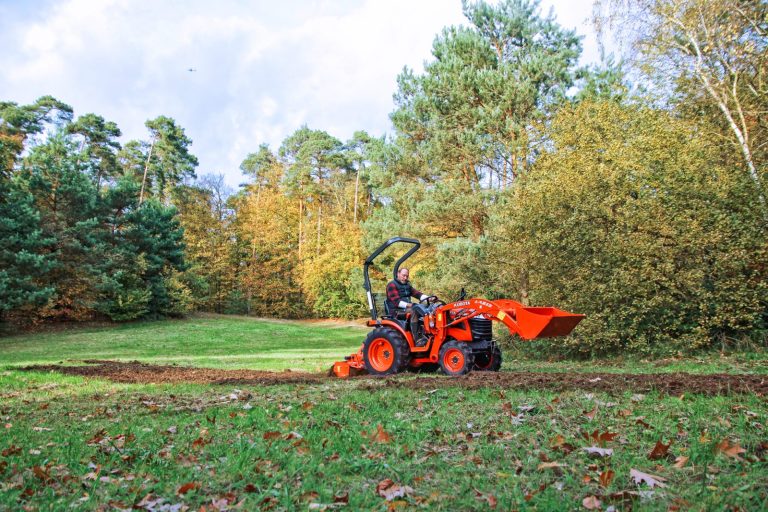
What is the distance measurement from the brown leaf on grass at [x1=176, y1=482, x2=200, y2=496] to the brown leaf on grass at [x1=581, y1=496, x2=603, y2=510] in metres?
2.21

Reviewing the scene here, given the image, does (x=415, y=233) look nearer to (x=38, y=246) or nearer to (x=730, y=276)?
(x=730, y=276)

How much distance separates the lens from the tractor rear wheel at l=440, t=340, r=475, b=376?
8.79 metres

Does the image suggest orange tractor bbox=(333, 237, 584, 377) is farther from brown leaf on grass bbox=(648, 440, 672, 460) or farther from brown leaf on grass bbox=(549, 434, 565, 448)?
brown leaf on grass bbox=(648, 440, 672, 460)

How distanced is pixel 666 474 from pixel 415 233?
1984 centimetres

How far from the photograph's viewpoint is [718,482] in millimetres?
3006

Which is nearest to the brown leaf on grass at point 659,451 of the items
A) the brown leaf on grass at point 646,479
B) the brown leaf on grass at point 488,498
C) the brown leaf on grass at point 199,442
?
the brown leaf on grass at point 646,479

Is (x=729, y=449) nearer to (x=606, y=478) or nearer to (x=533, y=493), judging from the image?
(x=606, y=478)

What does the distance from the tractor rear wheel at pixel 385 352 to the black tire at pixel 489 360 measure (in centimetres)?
126

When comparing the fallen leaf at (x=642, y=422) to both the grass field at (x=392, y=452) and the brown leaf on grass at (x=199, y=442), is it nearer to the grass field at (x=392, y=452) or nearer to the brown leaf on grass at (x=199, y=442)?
the grass field at (x=392, y=452)

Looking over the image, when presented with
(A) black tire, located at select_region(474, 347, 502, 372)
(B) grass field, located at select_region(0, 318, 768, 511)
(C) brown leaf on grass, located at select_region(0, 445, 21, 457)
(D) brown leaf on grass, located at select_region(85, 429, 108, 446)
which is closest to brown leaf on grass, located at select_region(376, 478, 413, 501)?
(B) grass field, located at select_region(0, 318, 768, 511)

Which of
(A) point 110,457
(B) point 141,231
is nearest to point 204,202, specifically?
(B) point 141,231

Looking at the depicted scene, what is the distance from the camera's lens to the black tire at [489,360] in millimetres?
9486

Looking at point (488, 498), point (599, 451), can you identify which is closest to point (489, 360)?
point (599, 451)

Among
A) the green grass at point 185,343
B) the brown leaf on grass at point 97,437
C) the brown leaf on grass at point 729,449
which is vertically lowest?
the green grass at point 185,343
